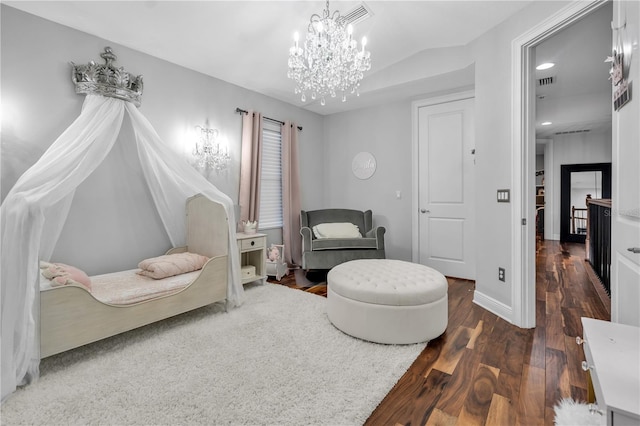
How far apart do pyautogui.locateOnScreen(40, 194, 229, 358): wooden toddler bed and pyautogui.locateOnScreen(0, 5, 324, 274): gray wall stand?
12.9 inches

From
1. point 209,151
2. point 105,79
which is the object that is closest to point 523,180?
point 209,151

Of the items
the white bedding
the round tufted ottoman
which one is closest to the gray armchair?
the round tufted ottoman

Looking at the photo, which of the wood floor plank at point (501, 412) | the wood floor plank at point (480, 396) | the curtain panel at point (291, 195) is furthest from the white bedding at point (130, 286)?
the wood floor plank at point (501, 412)

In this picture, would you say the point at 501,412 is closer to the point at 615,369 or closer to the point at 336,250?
the point at 615,369

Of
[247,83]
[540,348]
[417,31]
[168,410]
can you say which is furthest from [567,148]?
[168,410]

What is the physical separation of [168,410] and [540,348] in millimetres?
2413

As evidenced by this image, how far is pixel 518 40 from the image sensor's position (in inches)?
94.2

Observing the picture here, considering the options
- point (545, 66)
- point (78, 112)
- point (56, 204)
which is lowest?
point (56, 204)

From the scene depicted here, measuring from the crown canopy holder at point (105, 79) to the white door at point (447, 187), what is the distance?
11.7ft

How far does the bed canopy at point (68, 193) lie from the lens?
1.63m

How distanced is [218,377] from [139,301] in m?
0.90

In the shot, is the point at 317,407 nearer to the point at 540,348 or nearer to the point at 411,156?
the point at 540,348

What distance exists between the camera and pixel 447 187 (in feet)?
13.1

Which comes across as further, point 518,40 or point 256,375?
point 518,40
